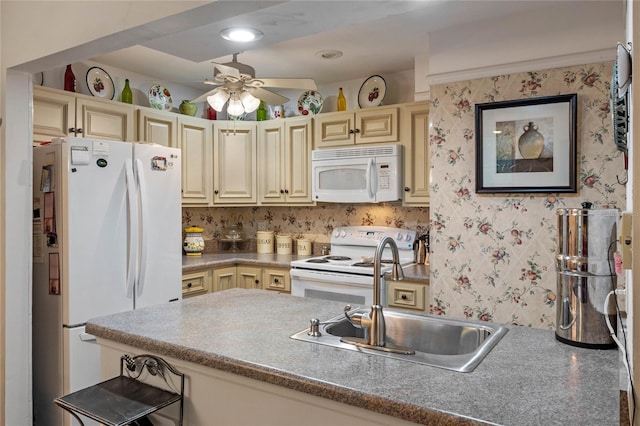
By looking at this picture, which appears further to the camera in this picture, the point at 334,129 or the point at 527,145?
the point at 334,129

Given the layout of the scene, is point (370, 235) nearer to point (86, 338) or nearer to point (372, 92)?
point (372, 92)

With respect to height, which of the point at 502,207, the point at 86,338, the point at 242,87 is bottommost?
the point at 86,338

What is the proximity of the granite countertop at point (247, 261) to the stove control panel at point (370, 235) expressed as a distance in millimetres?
256

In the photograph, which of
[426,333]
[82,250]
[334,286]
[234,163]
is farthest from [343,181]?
[426,333]

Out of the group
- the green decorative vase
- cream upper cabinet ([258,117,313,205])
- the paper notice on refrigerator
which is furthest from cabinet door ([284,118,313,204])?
the paper notice on refrigerator

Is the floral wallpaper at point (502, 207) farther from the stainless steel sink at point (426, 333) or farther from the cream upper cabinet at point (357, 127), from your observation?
the stainless steel sink at point (426, 333)

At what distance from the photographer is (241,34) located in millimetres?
2010

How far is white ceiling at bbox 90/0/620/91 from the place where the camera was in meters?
1.63

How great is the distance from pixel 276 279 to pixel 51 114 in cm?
197

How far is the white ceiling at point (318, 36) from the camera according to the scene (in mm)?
1632

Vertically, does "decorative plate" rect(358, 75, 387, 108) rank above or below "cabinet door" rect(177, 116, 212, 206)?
above

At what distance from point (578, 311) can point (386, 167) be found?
221 cm

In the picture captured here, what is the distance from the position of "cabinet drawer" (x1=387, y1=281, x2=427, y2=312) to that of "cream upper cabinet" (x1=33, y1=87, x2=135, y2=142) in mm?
2223

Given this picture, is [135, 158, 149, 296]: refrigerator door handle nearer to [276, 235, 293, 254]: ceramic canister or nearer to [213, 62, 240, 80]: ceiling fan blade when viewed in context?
[213, 62, 240, 80]: ceiling fan blade
